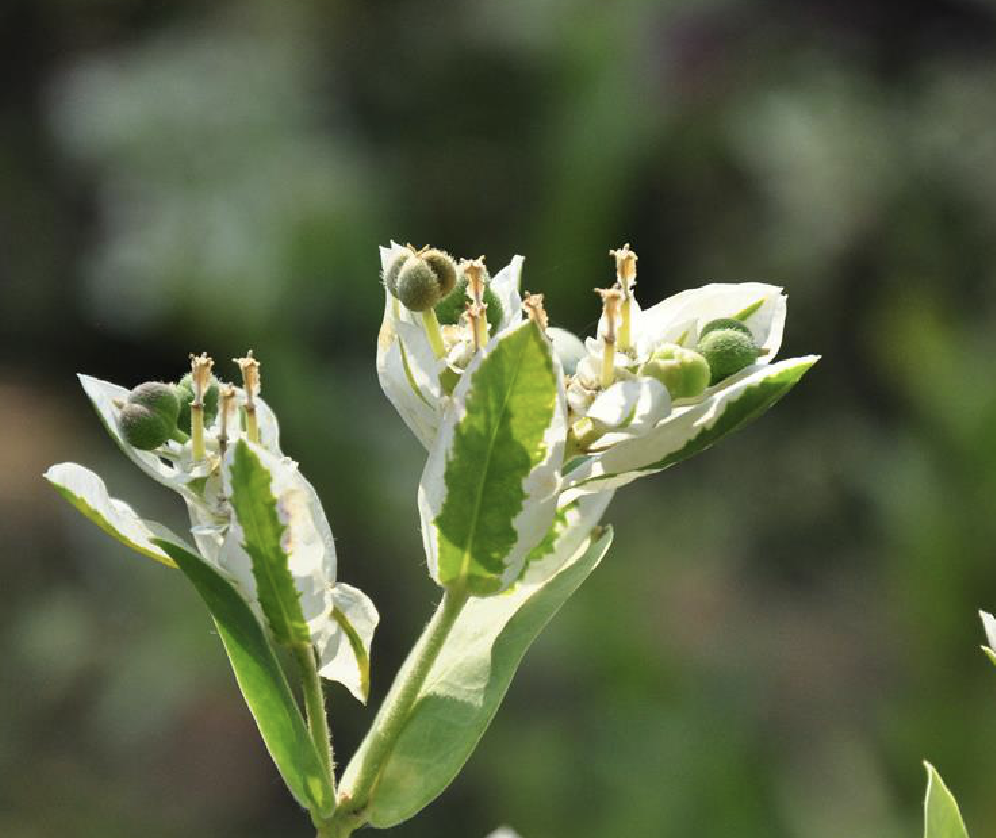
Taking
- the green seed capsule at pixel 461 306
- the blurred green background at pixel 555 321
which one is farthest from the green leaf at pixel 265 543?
the blurred green background at pixel 555 321

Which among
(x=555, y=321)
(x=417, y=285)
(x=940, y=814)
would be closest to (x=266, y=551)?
(x=417, y=285)

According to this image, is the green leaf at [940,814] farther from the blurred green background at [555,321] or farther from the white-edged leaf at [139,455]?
the blurred green background at [555,321]

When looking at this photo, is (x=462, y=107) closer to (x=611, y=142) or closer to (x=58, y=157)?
(x=611, y=142)

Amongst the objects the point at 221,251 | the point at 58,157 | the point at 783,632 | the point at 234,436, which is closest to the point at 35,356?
the point at 58,157

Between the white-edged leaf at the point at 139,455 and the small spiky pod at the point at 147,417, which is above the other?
the small spiky pod at the point at 147,417

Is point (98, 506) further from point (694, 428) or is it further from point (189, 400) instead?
point (694, 428)

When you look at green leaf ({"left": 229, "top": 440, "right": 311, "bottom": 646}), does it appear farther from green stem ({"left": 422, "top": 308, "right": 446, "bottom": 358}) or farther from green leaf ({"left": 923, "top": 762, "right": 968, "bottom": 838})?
green leaf ({"left": 923, "top": 762, "right": 968, "bottom": 838})

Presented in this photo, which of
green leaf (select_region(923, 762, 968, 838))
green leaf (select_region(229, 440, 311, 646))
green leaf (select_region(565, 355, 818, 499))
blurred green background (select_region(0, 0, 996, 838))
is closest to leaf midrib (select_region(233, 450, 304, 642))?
green leaf (select_region(229, 440, 311, 646))
